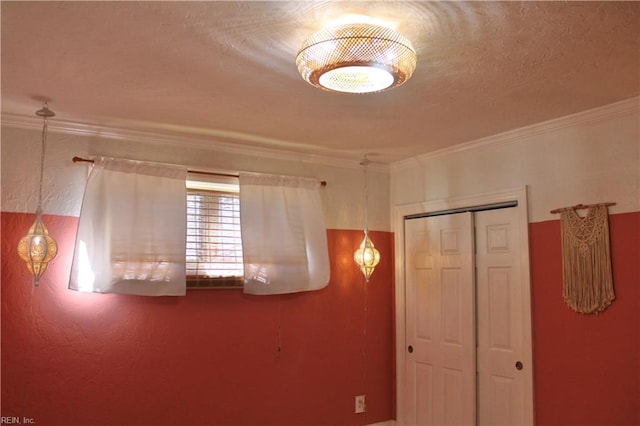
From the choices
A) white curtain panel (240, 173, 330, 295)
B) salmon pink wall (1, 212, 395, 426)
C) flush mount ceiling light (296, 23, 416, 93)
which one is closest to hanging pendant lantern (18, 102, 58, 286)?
salmon pink wall (1, 212, 395, 426)

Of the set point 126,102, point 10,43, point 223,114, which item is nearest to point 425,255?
point 223,114

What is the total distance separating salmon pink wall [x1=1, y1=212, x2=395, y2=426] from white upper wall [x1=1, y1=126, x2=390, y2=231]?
0.12m

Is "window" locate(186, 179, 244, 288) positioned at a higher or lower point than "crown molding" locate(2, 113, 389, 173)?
lower

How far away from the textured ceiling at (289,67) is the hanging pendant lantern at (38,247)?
644 millimetres

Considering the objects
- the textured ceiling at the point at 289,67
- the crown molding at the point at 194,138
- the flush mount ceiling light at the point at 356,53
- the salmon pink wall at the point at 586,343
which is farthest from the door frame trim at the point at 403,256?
the flush mount ceiling light at the point at 356,53

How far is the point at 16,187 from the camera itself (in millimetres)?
3473

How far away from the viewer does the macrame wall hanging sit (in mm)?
3223

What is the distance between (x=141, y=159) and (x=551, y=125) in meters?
2.76

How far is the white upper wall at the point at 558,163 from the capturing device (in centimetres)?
321

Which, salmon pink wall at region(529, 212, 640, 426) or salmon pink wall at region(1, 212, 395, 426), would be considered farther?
salmon pink wall at region(1, 212, 395, 426)

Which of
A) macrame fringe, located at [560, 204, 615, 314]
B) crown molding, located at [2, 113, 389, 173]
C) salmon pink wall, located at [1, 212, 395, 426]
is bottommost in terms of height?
salmon pink wall, located at [1, 212, 395, 426]

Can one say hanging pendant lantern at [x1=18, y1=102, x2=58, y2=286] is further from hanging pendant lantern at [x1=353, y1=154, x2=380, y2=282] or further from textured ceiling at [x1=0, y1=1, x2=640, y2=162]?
hanging pendant lantern at [x1=353, y1=154, x2=380, y2=282]

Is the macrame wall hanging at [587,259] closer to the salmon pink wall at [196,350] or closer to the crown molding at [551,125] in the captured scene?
the crown molding at [551,125]

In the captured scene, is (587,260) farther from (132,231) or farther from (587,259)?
(132,231)
